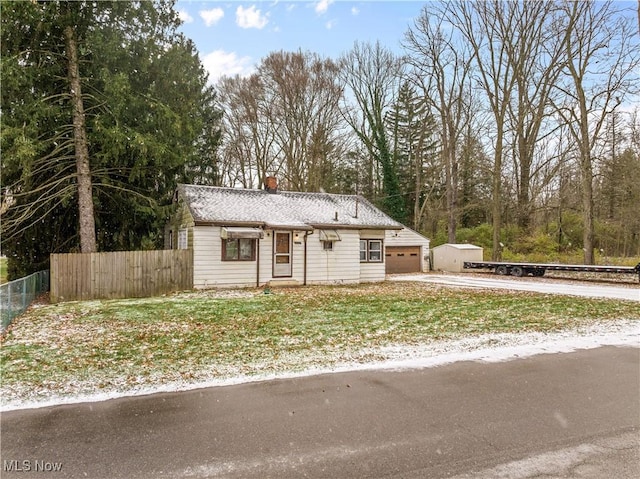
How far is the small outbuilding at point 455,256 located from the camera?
24.3 meters

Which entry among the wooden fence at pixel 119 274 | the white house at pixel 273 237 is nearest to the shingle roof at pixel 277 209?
the white house at pixel 273 237

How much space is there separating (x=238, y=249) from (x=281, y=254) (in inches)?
67.9

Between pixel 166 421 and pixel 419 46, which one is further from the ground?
pixel 419 46

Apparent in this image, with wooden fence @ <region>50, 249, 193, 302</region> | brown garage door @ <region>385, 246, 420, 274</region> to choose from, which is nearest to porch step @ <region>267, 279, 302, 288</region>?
wooden fence @ <region>50, 249, 193, 302</region>

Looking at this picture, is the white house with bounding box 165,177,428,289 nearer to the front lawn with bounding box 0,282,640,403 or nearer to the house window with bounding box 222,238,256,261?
the house window with bounding box 222,238,256,261

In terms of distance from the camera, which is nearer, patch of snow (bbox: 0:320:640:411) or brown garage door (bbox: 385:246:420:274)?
patch of snow (bbox: 0:320:640:411)

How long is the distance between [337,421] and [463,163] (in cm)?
2809

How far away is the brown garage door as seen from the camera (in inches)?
954

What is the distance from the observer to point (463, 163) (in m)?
29.1

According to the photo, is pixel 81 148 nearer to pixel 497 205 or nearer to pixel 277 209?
pixel 277 209

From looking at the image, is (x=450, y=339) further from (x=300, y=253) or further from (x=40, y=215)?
(x=40, y=215)

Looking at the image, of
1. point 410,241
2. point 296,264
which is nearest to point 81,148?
point 296,264

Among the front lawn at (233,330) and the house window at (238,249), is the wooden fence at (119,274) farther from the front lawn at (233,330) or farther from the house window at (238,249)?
the house window at (238,249)

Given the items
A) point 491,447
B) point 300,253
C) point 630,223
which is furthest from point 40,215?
point 630,223
